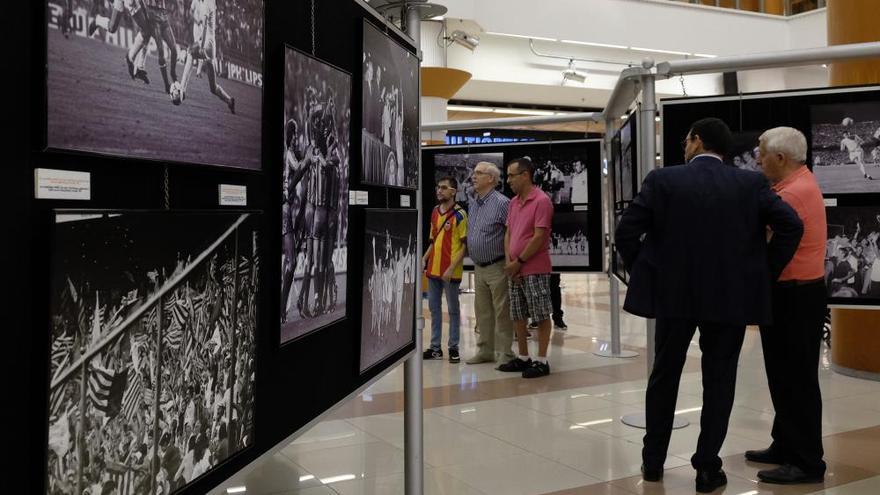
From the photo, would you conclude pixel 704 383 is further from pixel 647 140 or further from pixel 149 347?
pixel 149 347

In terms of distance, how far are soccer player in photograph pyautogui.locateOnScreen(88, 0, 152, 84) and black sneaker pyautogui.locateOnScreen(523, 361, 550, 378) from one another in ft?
17.3

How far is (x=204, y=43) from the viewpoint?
1.53 m

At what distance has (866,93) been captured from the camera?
481 centimetres

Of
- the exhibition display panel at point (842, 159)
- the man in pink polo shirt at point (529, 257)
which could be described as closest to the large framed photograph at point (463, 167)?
the man in pink polo shirt at point (529, 257)

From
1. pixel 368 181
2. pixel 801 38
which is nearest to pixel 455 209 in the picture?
pixel 368 181

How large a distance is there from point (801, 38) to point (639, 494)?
15271 millimetres

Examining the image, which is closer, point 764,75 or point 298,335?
point 298,335

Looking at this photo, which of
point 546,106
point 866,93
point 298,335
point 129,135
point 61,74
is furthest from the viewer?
point 546,106

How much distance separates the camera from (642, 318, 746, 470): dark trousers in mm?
3588

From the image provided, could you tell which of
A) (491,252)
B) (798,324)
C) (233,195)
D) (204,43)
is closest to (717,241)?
(798,324)

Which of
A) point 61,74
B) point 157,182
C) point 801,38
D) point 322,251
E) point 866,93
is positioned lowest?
point 322,251

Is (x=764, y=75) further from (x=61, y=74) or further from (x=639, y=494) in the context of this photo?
(x=61, y=74)

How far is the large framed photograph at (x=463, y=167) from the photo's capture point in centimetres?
792

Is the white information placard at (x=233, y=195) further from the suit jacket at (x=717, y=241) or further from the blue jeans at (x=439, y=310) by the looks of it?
the blue jeans at (x=439, y=310)
